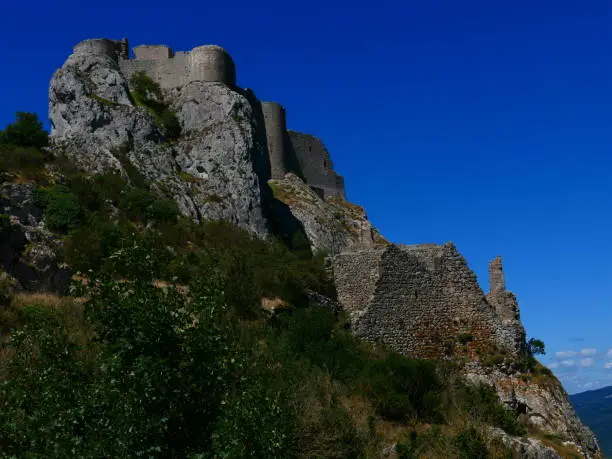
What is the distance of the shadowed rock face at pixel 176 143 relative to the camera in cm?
3538

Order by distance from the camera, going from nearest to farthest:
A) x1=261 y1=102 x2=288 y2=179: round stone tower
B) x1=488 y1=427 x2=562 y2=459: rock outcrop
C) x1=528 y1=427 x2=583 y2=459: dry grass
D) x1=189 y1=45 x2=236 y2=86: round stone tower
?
x1=488 y1=427 x2=562 y2=459: rock outcrop < x1=528 y1=427 x2=583 y2=459: dry grass < x1=189 y1=45 x2=236 y2=86: round stone tower < x1=261 y1=102 x2=288 y2=179: round stone tower

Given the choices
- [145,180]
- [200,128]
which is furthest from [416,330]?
[200,128]

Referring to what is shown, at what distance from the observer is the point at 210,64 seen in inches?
1737

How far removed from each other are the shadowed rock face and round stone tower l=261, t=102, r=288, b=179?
8.24m

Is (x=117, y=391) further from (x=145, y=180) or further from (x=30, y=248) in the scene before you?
(x=145, y=180)

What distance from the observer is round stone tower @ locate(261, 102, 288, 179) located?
51.0 metres

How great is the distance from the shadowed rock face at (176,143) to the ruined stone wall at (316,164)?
12.9 meters

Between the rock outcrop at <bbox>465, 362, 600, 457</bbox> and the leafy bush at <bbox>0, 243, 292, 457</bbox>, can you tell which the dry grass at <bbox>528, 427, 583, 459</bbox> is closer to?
the rock outcrop at <bbox>465, 362, 600, 457</bbox>

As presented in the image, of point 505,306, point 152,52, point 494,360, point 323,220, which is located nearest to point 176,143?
point 152,52

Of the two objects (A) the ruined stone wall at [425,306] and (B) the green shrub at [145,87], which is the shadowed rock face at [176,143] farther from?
(A) the ruined stone wall at [425,306]

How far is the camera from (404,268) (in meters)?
18.6

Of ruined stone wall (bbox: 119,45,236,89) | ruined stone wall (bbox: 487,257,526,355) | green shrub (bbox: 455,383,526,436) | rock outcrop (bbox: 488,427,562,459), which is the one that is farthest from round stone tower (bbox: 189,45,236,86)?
rock outcrop (bbox: 488,427,562,459)

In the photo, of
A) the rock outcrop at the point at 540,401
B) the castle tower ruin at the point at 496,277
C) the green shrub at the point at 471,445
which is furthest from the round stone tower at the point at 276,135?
the green shrub at the point at 471,445

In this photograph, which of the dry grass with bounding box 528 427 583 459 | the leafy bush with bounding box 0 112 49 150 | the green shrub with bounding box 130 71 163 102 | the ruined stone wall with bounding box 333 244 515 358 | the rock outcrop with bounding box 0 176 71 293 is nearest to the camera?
the dry grass with bounding box 528 427 583 459
